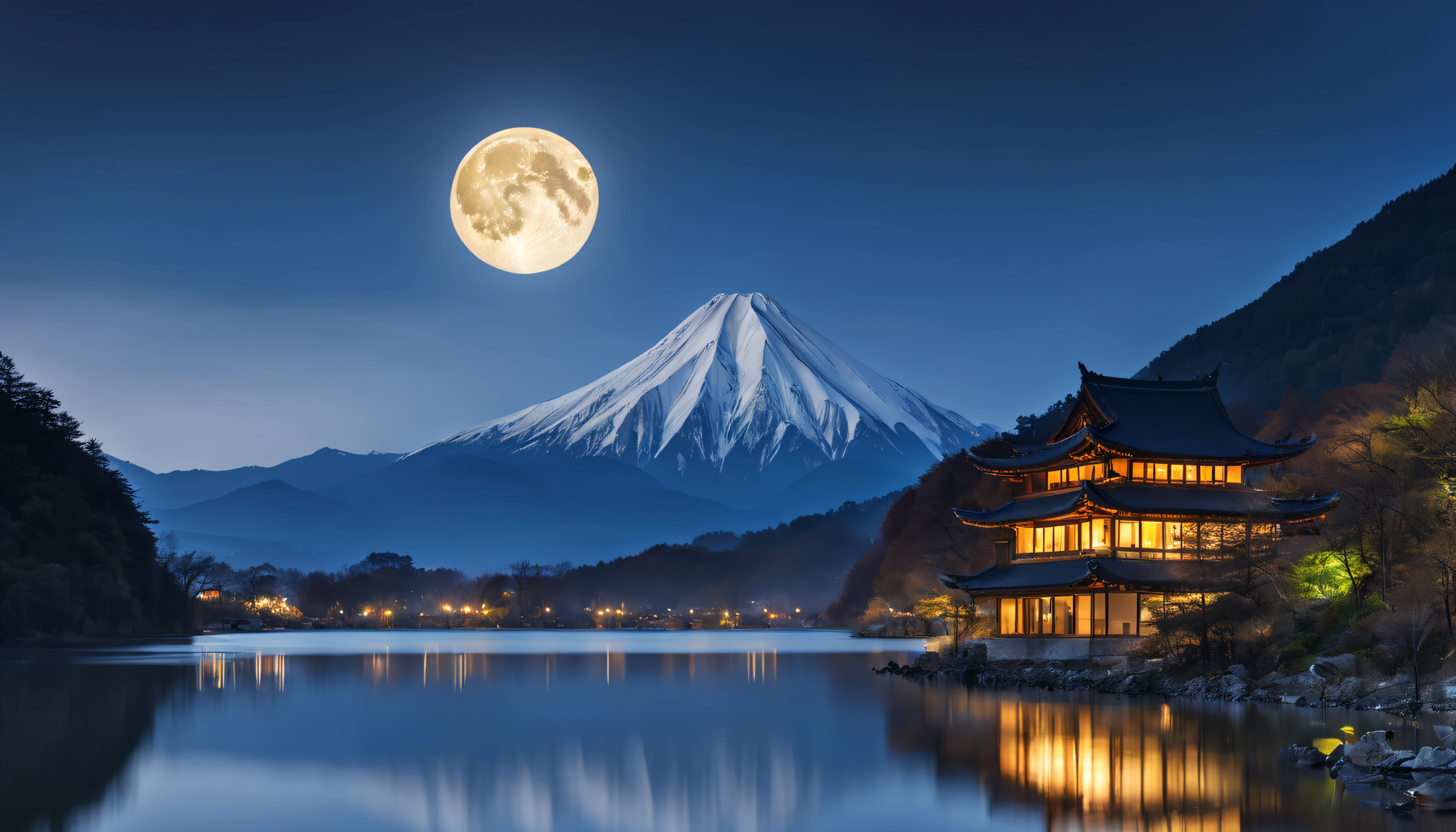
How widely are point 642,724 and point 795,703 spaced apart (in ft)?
25.1

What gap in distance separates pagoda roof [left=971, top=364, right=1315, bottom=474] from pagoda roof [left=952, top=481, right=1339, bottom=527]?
1261 mm

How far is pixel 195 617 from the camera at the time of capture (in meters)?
119

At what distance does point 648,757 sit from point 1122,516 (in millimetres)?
27260

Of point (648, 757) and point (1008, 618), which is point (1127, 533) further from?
point (648, 757)

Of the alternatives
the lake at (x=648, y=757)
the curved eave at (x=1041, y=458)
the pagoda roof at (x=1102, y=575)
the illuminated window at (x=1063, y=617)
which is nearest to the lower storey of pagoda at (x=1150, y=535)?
the pagoda roof at (x=1102, y=575)

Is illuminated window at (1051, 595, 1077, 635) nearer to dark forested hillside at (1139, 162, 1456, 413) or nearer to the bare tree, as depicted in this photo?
dark forested hillside at (1139, 162, 1456, 413)

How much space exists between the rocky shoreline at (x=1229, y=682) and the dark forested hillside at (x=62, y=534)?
52.3 meters

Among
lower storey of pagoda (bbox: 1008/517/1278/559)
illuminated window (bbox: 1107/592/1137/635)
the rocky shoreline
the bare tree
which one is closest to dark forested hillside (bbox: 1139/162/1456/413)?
lower storey of pagoda (bbox: 1008/517/1278/559)

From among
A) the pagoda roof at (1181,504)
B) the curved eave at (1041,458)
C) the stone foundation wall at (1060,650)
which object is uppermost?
the curved eave at (1041,458)

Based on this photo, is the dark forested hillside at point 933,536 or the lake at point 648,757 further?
the dark forested hillside at point 933,536

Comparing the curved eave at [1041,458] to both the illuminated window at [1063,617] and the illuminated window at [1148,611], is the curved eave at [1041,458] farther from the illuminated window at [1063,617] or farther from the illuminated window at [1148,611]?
the illuminated window at [1148,611]

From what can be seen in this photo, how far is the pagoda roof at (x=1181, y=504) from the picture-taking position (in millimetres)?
43406

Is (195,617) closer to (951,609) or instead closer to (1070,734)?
(951,609)

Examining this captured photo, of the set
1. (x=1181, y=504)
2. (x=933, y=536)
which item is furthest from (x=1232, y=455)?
(x=933, y=536)
